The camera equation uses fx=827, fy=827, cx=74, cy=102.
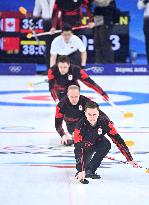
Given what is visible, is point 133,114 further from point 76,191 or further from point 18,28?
point 18,28

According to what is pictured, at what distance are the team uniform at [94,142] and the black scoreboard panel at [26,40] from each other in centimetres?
1120

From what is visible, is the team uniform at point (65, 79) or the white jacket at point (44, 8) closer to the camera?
the team uniform at point (65, 79)

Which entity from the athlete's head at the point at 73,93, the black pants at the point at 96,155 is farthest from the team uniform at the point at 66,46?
the black pants at the point at 96,155

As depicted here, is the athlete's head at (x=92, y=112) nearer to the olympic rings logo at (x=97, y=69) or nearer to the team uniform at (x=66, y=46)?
the team uniform at (x=66, y=46)

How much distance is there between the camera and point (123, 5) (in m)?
19.3

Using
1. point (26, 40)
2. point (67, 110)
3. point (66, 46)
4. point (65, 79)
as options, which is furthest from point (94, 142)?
point (26, 40)

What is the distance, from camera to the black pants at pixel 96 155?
7535 mm

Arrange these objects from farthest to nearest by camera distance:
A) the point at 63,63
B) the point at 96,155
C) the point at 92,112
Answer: the point at 63,63 < the point at 96,155 < the point at 92,112

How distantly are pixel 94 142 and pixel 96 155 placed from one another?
0.40 feet

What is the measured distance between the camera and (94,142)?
761 centimetres

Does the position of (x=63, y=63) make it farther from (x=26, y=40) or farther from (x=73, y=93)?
(x=26, y=40)

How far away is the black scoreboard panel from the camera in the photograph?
1872 cm

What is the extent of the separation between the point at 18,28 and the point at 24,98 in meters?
4.58

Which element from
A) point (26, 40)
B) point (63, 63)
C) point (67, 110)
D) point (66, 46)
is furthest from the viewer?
point (26, 40)
